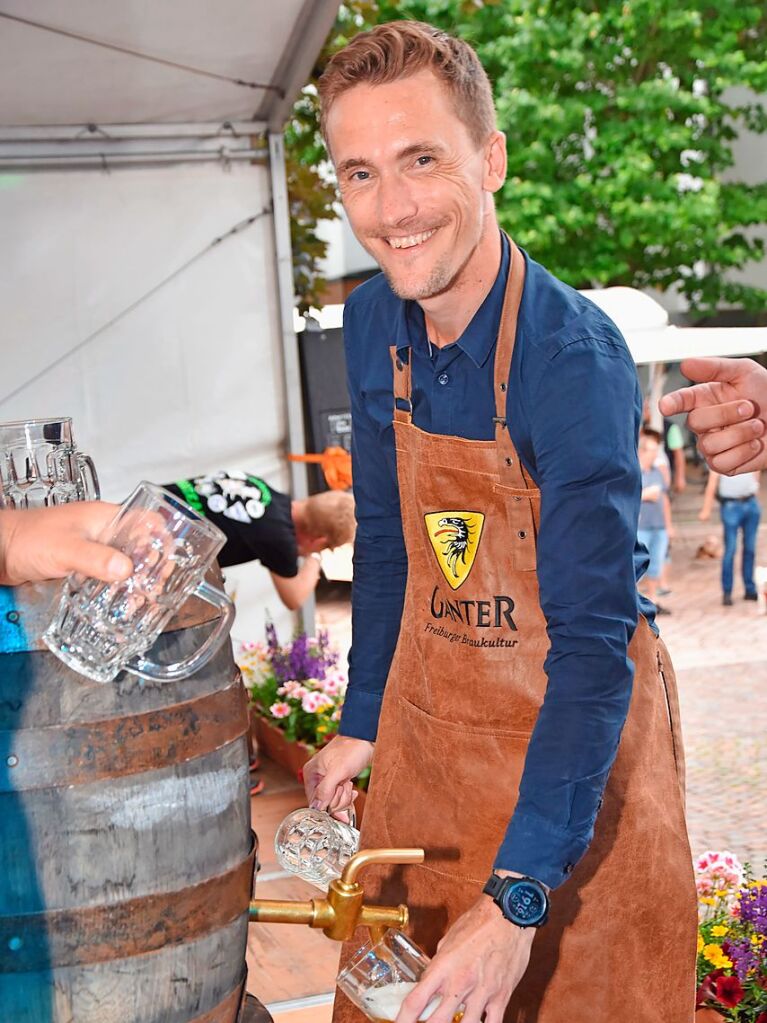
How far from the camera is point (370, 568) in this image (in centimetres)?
217

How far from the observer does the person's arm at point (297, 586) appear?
552cm

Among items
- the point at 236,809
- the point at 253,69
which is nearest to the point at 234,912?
the point at 236,809

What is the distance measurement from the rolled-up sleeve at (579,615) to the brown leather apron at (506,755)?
157 millimetres

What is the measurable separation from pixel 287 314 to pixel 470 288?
395 cm

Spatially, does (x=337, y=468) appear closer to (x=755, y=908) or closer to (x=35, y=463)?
(x=755, y=908)

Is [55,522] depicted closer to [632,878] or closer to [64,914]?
[64,914]

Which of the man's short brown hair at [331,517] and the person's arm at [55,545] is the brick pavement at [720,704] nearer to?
the man's short brown hair at [331,517]

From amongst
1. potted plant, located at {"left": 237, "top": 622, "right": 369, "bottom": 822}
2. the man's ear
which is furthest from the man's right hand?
potted plant, located at {"left": 237, "top": 622, "right": 369, "bottom": 822}

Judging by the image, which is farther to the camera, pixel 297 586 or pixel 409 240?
pixel 297 586

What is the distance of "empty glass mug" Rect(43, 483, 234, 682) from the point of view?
3.86ft

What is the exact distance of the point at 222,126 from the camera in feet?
17.8

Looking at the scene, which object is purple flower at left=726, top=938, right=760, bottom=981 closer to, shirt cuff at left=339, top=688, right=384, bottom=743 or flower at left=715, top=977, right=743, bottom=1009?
flower at left=715, top=977, right=743, bottom=1009

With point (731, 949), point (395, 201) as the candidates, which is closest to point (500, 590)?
point (395, 201)

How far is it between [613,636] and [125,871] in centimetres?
70
